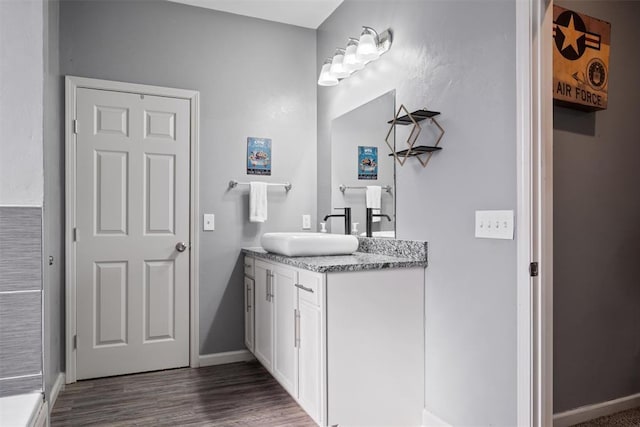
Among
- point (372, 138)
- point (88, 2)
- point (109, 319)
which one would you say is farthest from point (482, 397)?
point (88, 2)

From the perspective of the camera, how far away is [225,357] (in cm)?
325

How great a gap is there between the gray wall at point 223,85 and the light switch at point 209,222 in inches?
1.6

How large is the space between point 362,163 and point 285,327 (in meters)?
1.14

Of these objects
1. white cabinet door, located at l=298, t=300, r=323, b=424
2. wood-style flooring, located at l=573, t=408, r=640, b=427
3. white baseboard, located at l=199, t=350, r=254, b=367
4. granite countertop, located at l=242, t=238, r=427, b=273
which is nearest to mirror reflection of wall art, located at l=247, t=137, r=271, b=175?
granite countertop, located at l=242, t=238, r=427, b=273

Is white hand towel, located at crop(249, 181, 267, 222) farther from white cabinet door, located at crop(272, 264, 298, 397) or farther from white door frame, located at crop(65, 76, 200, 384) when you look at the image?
white cabinet door, located at crop(272, 264, 298, 397)

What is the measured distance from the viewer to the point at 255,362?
3.27 metres

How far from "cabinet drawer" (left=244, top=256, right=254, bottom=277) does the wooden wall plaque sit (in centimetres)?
213

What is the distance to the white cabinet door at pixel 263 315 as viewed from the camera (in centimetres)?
266

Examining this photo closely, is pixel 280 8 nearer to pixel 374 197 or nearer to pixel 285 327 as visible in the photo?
pixel 374 197

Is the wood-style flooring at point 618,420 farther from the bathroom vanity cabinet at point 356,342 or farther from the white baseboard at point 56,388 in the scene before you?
the white baseboard at point 56,388

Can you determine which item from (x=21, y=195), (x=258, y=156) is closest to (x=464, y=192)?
(x=21, y=195)

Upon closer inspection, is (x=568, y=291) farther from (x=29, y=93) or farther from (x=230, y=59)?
(x=230, y=59)

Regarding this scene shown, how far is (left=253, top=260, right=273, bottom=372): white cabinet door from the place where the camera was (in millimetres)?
2664

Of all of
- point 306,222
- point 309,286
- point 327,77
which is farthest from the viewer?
point 306,222
